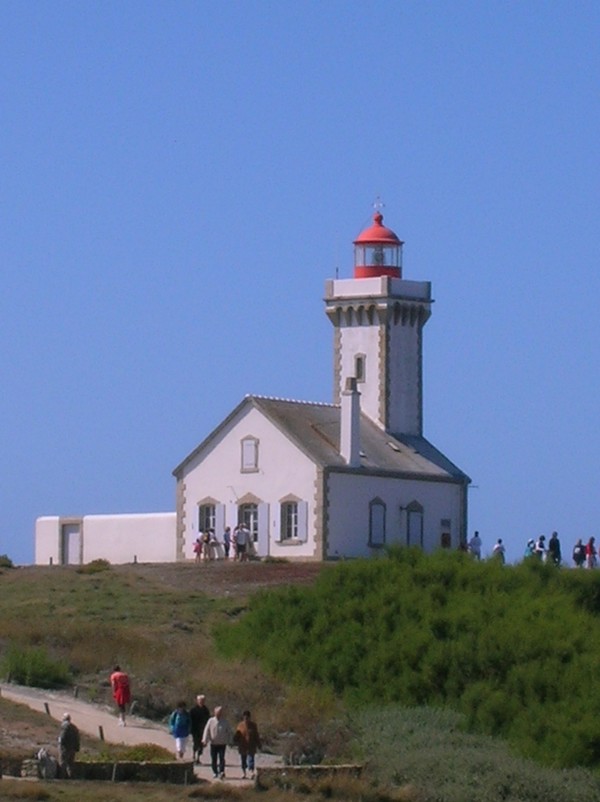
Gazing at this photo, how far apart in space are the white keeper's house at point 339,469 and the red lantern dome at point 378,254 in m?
0.04

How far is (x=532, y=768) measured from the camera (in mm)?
31766

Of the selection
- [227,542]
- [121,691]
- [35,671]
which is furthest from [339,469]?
[121,691]

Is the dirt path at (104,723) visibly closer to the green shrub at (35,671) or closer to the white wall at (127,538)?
the green shrub at (35,671)

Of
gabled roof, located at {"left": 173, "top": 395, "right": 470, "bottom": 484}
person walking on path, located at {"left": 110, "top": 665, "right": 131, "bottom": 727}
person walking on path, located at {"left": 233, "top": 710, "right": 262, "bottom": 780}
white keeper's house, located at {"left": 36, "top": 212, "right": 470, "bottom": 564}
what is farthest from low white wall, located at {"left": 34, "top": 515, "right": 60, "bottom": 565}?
person walking on path, located at {"left": 233, "top": 710, "right": 262, "bottom": 780}

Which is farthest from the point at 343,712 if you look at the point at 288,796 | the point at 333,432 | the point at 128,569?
the point at 333,432

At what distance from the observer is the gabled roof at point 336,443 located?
5266cm

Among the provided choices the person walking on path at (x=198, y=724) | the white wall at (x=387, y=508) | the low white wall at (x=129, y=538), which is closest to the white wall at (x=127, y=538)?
the low white wall at (x=129, y=538)

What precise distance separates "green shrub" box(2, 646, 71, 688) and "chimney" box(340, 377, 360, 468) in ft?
58.4

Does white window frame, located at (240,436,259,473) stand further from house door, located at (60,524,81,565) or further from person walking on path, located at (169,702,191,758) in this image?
person walking on path, located at (169,702,191,758)

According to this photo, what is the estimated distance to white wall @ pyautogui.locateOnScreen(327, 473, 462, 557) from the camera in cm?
5216

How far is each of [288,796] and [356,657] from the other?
31.9 feet

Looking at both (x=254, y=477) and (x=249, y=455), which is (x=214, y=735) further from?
(x=249, y=455)

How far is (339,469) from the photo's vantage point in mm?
52094

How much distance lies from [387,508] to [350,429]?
2.20 meters
